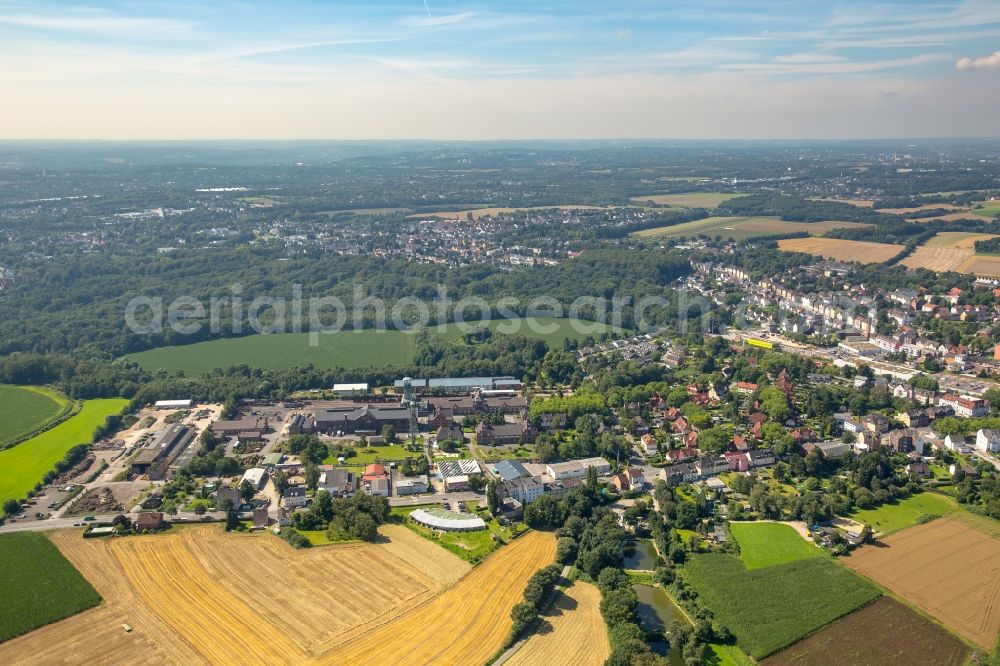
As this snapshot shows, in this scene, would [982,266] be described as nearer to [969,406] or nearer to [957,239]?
[957,239]

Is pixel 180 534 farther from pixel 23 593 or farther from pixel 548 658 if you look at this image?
pixel 548 658

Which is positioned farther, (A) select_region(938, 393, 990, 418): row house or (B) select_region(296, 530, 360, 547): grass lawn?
(A) select_region(938, 393, 990, 418): row house

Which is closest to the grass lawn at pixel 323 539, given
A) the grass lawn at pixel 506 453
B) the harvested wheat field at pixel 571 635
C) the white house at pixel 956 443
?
the harvested wheat field at pixel 571 635

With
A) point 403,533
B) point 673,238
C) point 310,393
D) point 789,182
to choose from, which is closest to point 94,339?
point 310,393

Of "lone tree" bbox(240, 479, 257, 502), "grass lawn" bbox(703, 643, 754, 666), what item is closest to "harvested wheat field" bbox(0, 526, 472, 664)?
"lone tree" bbox(240, 479, 257, 502)

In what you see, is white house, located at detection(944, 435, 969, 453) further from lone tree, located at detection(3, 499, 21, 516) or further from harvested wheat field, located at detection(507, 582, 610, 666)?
lone tree, located at detection(3, 499, 21, 516)

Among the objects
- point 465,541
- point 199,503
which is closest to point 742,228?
point 465,541

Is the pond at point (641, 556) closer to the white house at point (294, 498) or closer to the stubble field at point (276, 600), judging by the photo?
the stubble field at point (276, 600)
